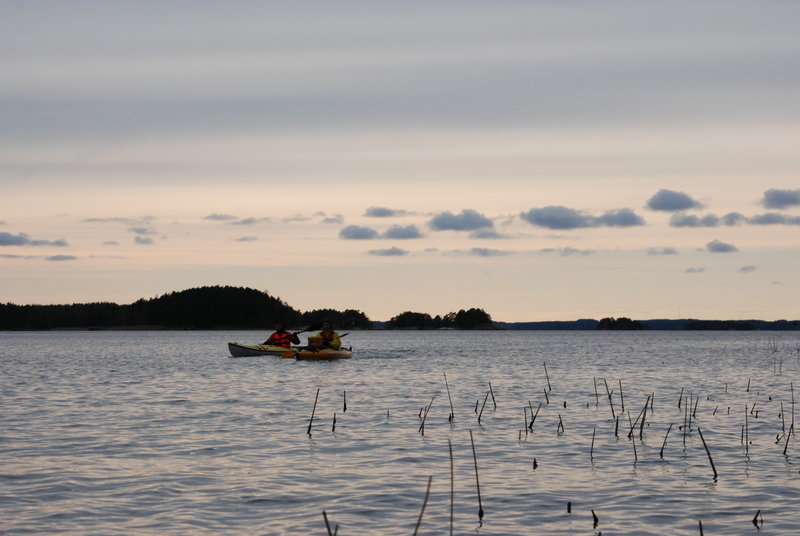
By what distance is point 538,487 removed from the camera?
13992mm

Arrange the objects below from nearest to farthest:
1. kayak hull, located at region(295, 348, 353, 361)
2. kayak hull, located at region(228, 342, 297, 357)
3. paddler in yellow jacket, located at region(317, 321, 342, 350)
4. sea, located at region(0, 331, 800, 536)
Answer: sea, located at region(0, 331, 800, 536) → kayak hull, located at region(295, 348, 353, 361) → paddler in yellow jacket, located at region(317, 321, 342, 350) → kayak hull, located at region(228, 342, 297, 357)

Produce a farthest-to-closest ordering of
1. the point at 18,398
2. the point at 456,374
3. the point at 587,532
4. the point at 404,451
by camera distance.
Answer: the point at 456,374, the point at 18,398, the point at 404,451, the point at 587,532

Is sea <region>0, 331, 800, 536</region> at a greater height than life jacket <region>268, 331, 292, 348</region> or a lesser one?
lesser

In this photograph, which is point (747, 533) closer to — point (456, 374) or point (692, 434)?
point (692, 434)

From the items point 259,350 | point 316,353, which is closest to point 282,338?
point 259,350

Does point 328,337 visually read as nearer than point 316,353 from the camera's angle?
No

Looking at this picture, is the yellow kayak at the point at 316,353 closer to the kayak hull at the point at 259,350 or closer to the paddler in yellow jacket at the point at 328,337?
the paddler in yellow jacket at the point at 328,337

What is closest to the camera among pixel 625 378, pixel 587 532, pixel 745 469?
pixel 587 532

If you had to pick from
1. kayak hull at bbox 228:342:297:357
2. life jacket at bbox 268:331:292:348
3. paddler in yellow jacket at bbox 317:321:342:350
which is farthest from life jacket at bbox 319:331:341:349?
life jacket at bbox 268:331:292:348

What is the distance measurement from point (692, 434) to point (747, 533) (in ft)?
30.0

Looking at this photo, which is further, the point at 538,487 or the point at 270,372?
the point at 270,372

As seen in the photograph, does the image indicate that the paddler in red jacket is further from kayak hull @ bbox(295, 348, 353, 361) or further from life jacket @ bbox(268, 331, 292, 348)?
kayak hull @ bbox(295, 348, 353, 361)

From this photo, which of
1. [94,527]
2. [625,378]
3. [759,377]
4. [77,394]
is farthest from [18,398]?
[759,377]

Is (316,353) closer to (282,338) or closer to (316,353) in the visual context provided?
(316,353)
